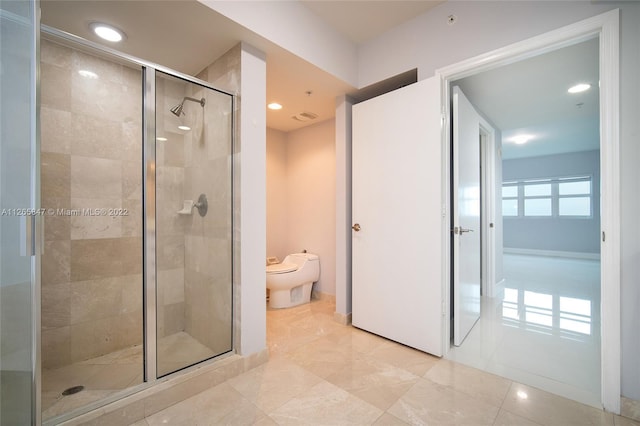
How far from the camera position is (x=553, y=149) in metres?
6.29

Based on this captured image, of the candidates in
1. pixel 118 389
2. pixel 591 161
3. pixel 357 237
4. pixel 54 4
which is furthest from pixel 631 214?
pixel 591 161

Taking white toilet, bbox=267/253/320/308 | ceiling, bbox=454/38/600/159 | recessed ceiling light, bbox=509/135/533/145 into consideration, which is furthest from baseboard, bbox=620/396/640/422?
recessed ceiling light, bbox=509/135/533/145

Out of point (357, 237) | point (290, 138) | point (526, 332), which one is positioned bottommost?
point (526, 332)

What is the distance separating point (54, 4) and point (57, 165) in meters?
0.98

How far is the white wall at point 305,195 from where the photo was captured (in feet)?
11.2

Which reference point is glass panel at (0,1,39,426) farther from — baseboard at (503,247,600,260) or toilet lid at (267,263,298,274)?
baseboard at (503,247,600,260)

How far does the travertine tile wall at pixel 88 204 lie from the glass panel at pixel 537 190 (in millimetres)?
8995

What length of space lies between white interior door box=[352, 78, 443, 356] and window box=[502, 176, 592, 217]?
7.19 m

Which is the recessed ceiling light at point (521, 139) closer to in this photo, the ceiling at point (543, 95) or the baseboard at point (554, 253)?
the ceiling at point (543, 95)

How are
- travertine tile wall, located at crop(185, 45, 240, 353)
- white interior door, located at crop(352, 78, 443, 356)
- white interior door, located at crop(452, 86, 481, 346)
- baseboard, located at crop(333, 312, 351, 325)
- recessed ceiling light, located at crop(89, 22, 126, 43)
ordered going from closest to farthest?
recessed ceiling light, located at crop(89, 22, 126, 43) → travertine tile wall, located at crop(185, 45, 240, 353) → white interior door, located at crop(352, 78, 443, 356) → white interior door, located at crop(452, 86, 481, 346) → baseboard, located at crop(333, 312, 351, 325)

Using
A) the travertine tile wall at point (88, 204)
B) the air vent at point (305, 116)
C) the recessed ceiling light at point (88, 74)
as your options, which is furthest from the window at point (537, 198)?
the recessed ceiling light at point (88, 74)

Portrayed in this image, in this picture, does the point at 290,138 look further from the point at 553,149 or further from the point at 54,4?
the point at 553,149

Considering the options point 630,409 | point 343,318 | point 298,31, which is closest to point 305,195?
point 343,318

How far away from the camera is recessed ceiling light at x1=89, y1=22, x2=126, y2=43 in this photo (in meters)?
1.72
